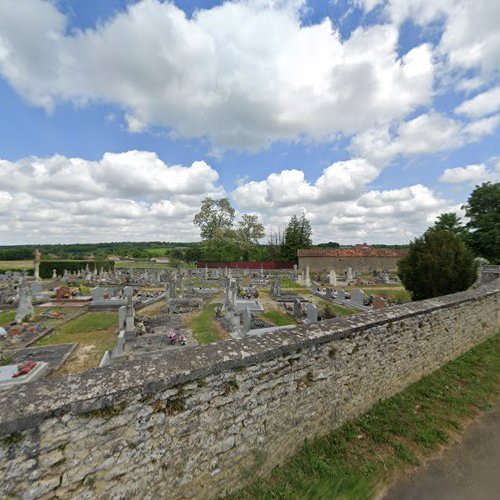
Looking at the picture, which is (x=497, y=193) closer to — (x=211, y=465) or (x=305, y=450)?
(x=305, y=450)

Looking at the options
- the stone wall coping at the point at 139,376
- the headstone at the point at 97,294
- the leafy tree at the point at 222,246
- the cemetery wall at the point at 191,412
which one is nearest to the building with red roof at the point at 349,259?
the leafy tree at the point at 222,246

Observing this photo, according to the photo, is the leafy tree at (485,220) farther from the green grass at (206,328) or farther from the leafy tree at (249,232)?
the leafy tree at (249,232)

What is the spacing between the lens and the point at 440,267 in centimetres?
1161

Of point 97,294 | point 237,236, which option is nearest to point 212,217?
point 237,236

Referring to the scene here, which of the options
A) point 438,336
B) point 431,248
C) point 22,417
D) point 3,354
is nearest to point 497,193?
point 431,248

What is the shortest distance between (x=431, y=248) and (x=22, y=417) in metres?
14.1

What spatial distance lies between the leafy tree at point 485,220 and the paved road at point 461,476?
20.5 m

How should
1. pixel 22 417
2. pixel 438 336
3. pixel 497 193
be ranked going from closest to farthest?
pixel 22 417 → pixel 438 336 → pixel 497 193

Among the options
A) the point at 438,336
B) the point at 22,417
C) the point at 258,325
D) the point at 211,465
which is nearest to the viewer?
the point at 22,417

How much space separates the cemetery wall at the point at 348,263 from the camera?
151 ft

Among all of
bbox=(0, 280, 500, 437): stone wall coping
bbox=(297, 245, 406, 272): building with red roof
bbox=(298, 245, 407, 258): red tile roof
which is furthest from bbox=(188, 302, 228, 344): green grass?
bbox=(298, 245, 407, 258): red tile roof

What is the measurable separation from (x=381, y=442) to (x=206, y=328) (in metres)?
9.50

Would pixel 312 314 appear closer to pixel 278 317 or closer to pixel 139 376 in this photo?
pixel 278 317

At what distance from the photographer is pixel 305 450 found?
12.8 ft
